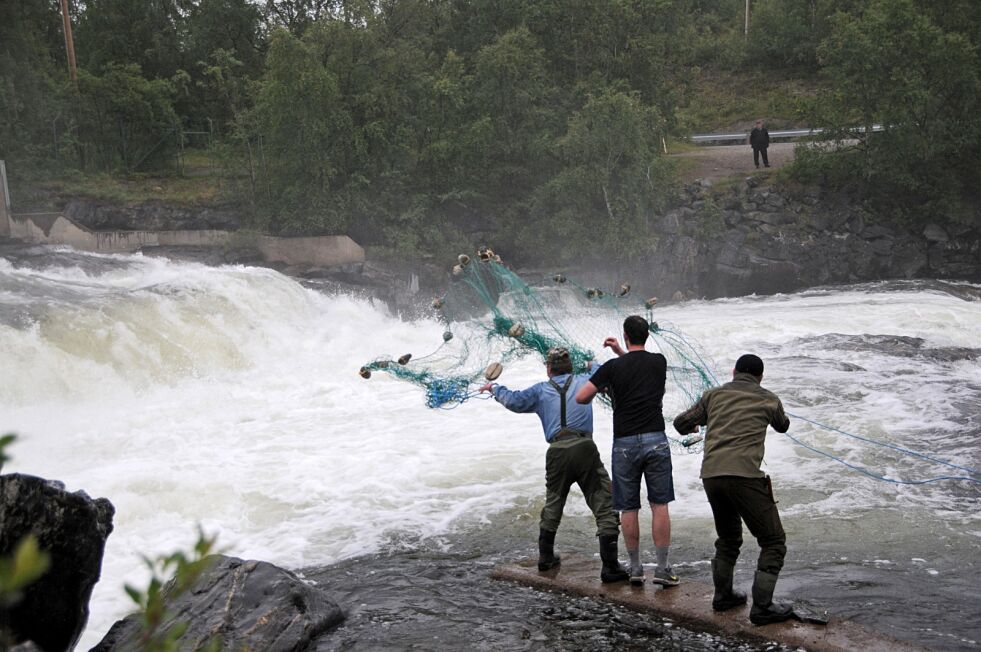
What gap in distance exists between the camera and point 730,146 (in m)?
34.2

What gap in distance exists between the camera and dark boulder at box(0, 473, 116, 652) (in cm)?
520

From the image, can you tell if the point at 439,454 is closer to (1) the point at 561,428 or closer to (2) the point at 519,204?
(1) the point at 561,428

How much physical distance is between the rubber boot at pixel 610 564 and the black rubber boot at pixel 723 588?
813 mm

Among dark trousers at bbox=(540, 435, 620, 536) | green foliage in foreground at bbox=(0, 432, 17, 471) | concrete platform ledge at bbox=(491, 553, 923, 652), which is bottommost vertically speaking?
concrete platform ledge at bbox=(491, 553, 923, 652)

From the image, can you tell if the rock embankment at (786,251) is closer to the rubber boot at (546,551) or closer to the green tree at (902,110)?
the green tree at (902,110)

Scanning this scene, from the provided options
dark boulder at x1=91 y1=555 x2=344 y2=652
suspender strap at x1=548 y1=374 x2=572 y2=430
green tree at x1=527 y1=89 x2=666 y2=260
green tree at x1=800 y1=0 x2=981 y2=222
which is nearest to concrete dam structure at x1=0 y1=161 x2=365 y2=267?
green tree at x1=527 y1=89 x2=666 y2=260

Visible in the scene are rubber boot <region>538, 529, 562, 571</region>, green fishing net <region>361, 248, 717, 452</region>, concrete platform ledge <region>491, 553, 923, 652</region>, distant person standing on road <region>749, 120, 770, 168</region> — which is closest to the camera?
concrete platform ledge <region>491, 553, 923, 652</region>

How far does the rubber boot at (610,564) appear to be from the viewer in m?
6.76

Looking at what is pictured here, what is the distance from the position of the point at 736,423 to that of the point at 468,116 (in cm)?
2378

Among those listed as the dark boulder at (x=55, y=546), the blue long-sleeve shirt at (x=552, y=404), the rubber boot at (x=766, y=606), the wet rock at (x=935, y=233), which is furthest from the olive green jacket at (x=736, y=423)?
the wet rock at (x=935, y=233)

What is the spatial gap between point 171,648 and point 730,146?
114 ft

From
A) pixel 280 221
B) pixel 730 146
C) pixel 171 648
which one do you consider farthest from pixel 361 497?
pixel 730 146

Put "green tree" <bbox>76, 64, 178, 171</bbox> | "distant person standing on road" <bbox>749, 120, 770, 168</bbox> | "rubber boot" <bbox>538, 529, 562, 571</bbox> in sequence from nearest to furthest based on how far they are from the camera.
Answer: "rubber boot" <bbox>538, 529, 562, 571</bbox> < "green tree" <bbox>76, 64, 178, 171</bbox> < "distant person standing on road" <bbox>749, 120, 770, 168</bbox>

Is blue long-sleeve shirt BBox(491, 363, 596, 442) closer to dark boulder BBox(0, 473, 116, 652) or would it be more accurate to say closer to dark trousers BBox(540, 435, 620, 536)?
dark trousers BBox(540, 435, 620, 536)
